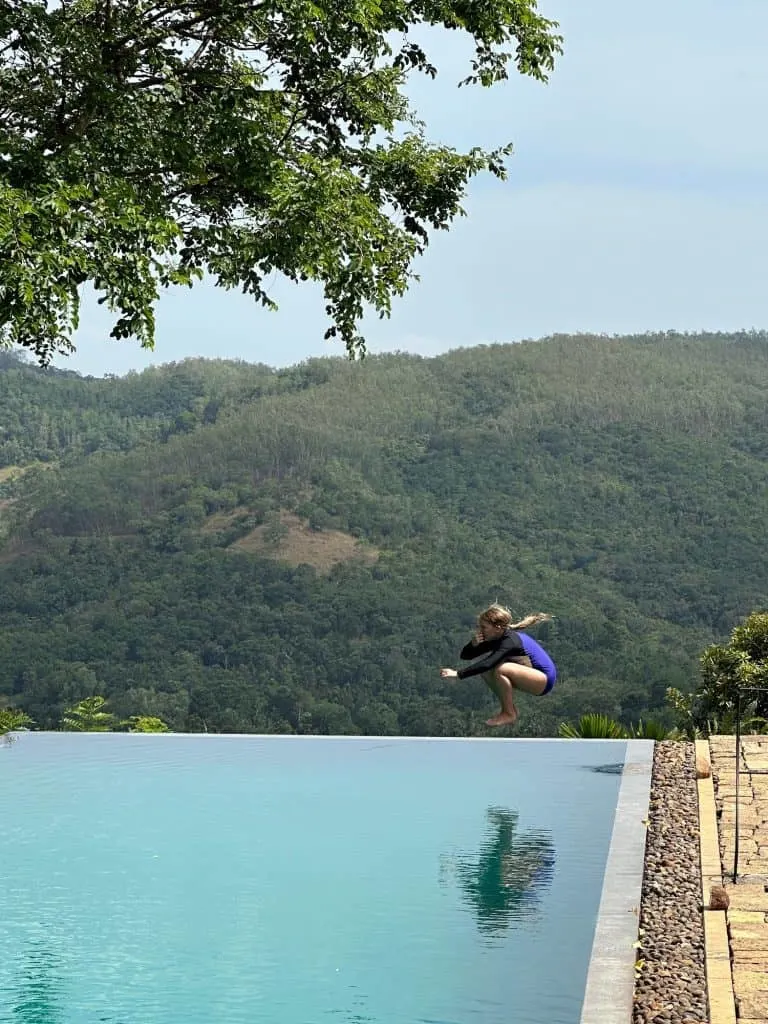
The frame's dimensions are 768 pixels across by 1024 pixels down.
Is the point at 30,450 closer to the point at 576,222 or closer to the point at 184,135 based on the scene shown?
the point at 576,222

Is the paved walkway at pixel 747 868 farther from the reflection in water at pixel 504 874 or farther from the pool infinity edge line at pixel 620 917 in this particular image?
the reflection in water at pixel 504 874

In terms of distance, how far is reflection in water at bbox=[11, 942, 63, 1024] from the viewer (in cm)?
488

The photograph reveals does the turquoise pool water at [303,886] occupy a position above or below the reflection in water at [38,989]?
above

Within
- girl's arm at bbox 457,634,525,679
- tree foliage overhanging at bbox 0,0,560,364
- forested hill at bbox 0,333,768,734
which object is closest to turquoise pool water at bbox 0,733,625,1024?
girl's arm at bbox 457,634,525,679

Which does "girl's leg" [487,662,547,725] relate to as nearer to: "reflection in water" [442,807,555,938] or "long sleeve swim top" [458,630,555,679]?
"long sleeve swim top" [458,630,555,679]

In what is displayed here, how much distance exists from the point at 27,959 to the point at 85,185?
14.1ft

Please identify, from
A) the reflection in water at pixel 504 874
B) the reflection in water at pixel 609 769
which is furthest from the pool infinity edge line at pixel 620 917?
the reflection in water at pixel 609 769

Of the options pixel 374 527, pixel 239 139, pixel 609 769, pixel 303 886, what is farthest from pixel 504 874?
pixel 374 527

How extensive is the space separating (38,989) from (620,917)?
2.37 metres

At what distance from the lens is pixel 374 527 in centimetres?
5744

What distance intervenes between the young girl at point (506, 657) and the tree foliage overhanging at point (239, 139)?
6.94 ft

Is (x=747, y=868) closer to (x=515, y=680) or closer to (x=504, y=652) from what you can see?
(x=515, y=680)

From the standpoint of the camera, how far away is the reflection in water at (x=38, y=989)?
4.88 metres

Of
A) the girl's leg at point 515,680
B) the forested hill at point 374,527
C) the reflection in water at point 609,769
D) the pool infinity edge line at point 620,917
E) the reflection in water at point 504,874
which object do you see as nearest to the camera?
the pool infinity edge line at point 620,917
